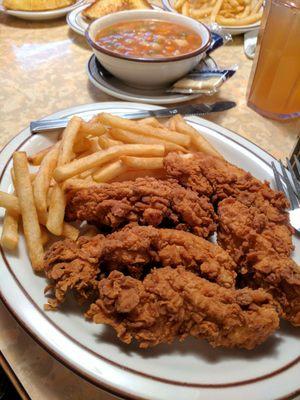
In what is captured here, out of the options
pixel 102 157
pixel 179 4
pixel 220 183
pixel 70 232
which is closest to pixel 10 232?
pixel 70 232

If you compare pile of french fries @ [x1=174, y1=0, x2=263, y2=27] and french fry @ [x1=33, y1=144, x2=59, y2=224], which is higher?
pile of french fries @ [x1=174, y1=0, x2=263, y2=27]

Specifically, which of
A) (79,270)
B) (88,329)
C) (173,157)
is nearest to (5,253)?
(79,270)

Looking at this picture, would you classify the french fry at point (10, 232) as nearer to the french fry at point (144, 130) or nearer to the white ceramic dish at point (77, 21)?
the french fry at point (144, 130)

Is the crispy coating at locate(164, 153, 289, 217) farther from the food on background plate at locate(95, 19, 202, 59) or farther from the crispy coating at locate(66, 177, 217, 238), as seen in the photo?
the food on background plate at locate(95, 19, 202, 59)

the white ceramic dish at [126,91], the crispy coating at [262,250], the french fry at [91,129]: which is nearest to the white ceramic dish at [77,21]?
the white ceramic dish at [126,91]

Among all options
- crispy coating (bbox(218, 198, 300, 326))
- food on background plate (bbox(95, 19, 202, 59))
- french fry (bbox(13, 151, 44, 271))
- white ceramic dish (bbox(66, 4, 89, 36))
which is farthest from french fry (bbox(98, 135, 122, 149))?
white ceramic dish (bbox(66, 4, 89, 36))

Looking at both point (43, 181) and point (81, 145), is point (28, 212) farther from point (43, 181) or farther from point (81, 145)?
point (81, 145)

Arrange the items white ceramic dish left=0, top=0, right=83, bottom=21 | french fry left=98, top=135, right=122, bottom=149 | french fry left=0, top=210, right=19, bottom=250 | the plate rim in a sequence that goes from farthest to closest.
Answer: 1. white ceramic dish left=0, top=0, right=83, bottom=21
2. the plate rim
3. french fry left=98, top=135, right=122, bottom=149
4. french fry left=0, top=210, right=19, bottom=250
